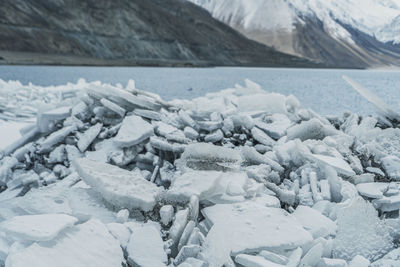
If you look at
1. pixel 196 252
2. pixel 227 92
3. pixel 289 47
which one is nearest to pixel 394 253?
pixel 196 252

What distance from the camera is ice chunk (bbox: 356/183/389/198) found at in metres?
3.89

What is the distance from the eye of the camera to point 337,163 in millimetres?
4215

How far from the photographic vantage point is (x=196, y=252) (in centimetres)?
288

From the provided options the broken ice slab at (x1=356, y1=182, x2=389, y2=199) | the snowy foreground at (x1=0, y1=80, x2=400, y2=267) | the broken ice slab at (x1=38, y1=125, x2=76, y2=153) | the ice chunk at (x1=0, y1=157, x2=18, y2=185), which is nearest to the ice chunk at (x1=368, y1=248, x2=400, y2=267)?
the snowy foreground at (x1=0, y1=80, x2=400, y2=267)

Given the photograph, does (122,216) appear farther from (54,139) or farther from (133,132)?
(54,139)

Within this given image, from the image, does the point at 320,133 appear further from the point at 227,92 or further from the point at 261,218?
the point at 227,92

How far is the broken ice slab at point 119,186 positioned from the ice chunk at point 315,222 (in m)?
1.24

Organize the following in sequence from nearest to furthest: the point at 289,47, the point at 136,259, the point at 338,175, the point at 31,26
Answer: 1. the point at 136,259
2. the point at 338,175
3. the point at 31,26
4. the point at 289,47

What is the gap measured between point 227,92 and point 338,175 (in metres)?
4.24

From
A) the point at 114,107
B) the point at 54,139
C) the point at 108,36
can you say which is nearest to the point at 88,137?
the point at 54,139

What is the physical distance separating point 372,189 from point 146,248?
7.76 ft

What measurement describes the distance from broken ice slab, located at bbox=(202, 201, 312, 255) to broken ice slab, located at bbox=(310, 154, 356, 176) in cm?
94

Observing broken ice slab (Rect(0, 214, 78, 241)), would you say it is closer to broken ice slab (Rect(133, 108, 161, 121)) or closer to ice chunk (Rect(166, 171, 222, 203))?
ice chunk (Rect(166, 171, 222, 203))

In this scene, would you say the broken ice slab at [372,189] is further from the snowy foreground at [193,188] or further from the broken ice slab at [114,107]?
the broken ice slab at [114,107]
